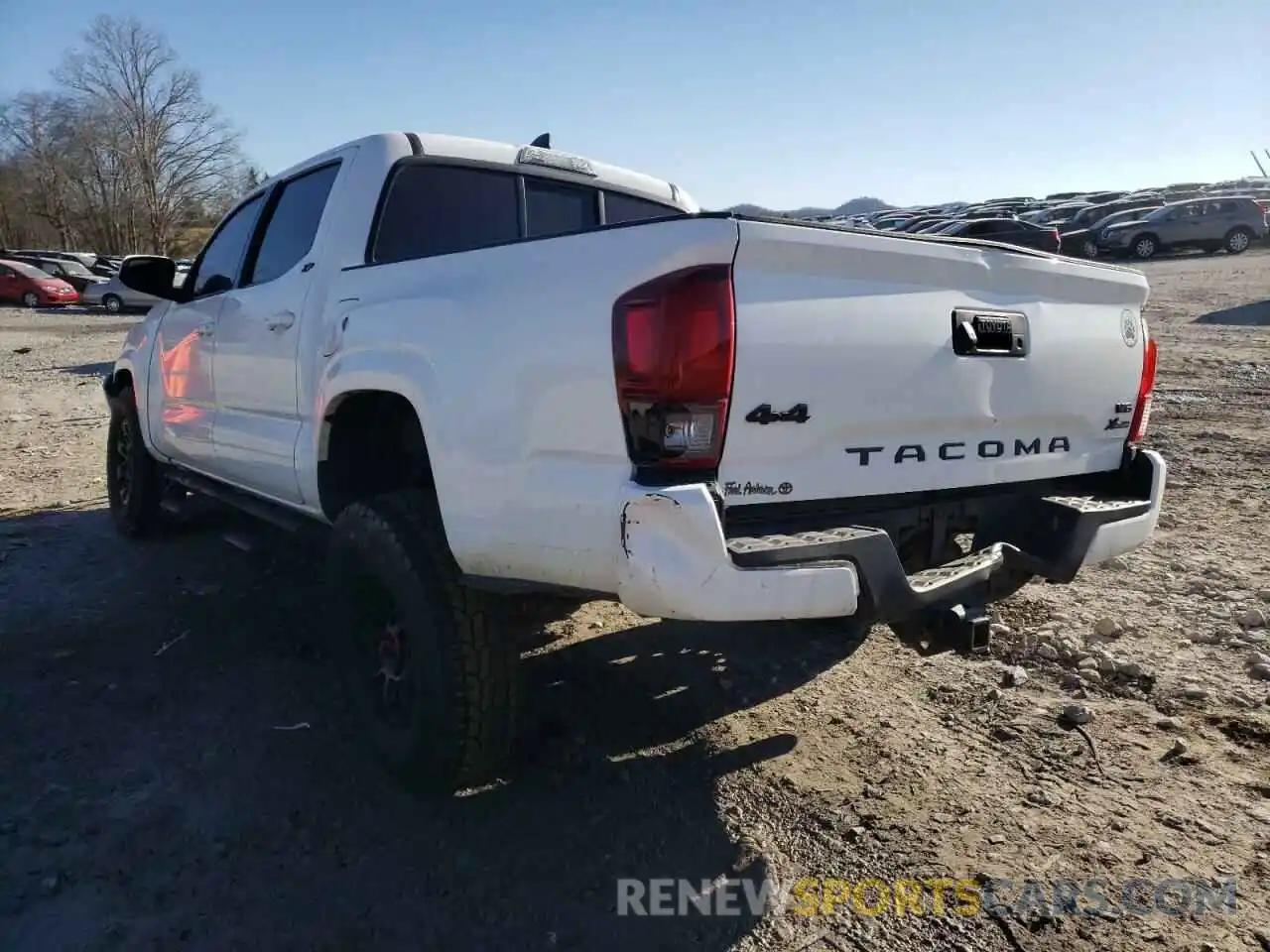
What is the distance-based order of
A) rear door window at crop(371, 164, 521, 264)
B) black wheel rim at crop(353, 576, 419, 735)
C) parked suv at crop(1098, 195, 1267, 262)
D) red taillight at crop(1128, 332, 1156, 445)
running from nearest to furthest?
black wheel rim at crop(353, 576, 419, 735) → red taillight at crop(1128, 332, 1156, 445) → rear door window at crop(371, 164, 521, 264) → parked suv at crop(1098, 195, 1267, 262)

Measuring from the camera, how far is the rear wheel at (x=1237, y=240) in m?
29.8

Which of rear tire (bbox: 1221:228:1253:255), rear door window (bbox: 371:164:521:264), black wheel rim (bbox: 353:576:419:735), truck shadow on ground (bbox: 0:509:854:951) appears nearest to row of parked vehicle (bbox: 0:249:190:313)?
truck shadow on ground (bbox: 0:509:854:951)

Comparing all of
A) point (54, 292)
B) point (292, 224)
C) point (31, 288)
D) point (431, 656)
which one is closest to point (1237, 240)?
point (292, 224)

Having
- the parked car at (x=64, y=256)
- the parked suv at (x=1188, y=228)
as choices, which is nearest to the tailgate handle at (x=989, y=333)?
the parked suv at (x=1188, y=228)

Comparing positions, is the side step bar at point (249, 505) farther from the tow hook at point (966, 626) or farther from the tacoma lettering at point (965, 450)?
the tow hook at point (966, 626)

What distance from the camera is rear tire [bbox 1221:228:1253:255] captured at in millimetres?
29750

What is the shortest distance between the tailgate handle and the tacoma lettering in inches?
10.4

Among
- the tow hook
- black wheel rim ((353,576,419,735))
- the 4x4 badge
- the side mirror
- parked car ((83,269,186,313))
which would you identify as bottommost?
black wheel rim ((353,576,419,735))

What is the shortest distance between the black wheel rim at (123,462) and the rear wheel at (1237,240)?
3397 cm

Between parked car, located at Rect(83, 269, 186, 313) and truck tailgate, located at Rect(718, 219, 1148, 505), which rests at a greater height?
parked car, located at Rect(83, 269, 186, 313)

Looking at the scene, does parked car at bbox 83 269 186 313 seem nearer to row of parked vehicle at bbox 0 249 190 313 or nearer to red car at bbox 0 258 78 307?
row of parked vehicle at bbox 0 249 190 313

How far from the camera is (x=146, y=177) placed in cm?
5812

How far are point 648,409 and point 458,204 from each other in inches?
78.7

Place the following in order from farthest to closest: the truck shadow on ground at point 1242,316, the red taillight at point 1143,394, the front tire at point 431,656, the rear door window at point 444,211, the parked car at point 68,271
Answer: the parked car at point 68,271 < the truck shadow on ground at point 1242,316 < the rear door window at point 444,211 < the red taillight at point 1143,394 < the front tire at point 431,656
